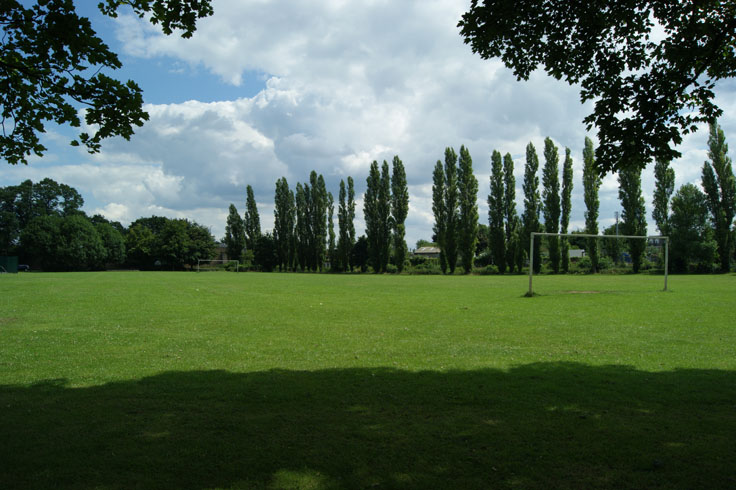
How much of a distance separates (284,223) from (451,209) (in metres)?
38.6

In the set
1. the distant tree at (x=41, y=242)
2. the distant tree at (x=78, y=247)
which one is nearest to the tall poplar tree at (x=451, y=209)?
the distant tree at (x=78, y=247)

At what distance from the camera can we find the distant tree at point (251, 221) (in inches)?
3851

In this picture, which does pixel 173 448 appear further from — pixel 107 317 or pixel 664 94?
pixel 107 317

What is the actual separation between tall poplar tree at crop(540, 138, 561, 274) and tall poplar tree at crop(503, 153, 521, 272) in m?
4.06

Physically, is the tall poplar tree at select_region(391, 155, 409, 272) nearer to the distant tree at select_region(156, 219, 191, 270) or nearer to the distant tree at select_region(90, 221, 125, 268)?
the distant tree at select_region(156, 219, 191, 270)

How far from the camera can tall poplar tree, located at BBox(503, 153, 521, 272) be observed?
203ft

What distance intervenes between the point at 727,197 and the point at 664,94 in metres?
61.0

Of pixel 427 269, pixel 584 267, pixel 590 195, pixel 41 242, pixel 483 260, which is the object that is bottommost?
pixel 427 269

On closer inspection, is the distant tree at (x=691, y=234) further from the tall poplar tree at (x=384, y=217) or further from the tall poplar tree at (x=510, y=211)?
the tall poplar tree at (x=384, y=217)

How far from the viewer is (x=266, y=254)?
94250 mm

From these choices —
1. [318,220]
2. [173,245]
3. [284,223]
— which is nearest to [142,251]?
[173,245]

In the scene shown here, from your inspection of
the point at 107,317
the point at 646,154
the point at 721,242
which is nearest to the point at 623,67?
the point at 646,154

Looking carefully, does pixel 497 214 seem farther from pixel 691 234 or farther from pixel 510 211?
pixel 691 234

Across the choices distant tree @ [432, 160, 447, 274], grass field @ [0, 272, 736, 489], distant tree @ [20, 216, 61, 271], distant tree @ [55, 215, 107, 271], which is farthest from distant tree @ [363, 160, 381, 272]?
grass field @ [0, 272, 736, 489]
